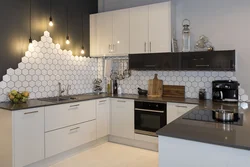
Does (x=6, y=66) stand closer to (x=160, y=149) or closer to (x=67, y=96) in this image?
(x=67, y=96)

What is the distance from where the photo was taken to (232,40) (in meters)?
3.55

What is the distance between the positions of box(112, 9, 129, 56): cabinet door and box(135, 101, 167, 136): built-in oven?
3.48ft

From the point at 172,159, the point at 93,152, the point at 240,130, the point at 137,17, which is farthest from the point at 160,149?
the point at 137,17

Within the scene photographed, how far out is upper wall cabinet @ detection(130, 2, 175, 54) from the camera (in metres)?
3.75

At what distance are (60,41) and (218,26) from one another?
2.70 meters

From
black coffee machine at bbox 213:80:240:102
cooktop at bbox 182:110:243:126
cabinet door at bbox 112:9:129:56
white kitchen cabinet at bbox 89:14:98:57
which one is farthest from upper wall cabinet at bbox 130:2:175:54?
cooktop at bbox 182:110:243:126

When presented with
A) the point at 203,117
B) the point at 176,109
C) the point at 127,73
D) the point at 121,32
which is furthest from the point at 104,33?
the point at 203,117

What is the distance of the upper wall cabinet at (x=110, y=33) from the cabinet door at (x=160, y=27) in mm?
502

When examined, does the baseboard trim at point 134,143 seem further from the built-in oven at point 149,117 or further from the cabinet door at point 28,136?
the cabinet door at point 28,136

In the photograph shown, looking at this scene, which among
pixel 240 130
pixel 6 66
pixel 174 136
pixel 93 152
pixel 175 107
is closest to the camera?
pixel 174 136

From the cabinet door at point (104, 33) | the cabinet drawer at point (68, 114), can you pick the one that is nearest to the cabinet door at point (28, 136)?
the cabinet drawer at point (68, 114)

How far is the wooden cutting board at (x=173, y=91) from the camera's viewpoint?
13.2ft

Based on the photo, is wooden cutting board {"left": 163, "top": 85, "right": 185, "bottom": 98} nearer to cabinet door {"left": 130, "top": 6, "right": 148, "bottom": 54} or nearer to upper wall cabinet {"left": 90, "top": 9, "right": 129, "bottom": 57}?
cabinet door {"left": 130, "top": 6, "right": 148, "bottom": 54}

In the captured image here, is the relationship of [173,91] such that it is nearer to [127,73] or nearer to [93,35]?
[127,73]
